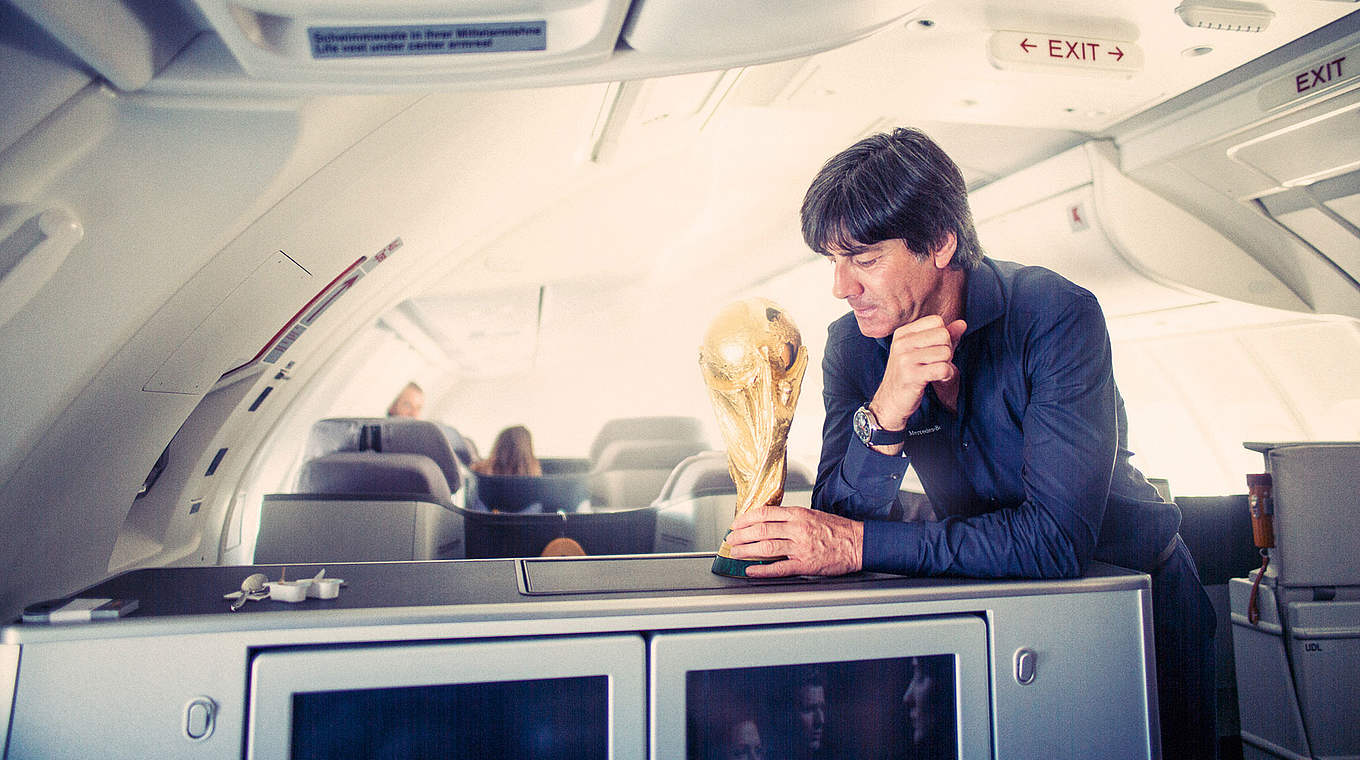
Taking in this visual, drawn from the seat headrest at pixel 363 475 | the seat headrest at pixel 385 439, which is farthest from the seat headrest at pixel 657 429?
the seat headrest at pixel 363 475

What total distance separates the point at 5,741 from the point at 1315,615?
118 inches

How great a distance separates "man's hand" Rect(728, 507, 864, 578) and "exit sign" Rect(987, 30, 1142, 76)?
7.97 feet

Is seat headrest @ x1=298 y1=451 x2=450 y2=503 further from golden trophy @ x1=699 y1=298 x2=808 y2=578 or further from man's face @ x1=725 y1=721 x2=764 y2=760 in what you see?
man's face @ x1=725 y1=721 x2=764 y2=760

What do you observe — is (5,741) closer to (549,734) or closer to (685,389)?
(549,734)

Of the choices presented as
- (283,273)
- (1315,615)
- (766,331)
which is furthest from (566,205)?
(1315,615)

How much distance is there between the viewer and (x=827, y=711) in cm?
99

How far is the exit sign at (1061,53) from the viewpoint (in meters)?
2.86

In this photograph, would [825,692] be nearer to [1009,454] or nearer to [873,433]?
[873,433]

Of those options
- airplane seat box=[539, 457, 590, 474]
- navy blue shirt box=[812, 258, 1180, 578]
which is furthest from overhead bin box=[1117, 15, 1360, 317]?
airplane seat box=[539, 457, 590, 474]

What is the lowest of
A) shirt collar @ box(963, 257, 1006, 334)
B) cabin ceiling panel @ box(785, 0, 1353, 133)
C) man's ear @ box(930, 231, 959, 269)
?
shirt collar @ box(963, 257, 1006, 334)

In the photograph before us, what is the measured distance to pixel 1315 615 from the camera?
89.0 inches

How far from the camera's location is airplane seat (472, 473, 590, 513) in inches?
281

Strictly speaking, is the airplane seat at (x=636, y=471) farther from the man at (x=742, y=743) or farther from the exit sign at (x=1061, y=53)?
the man at (x=742, y=743)

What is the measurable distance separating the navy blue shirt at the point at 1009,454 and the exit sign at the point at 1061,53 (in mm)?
1765
